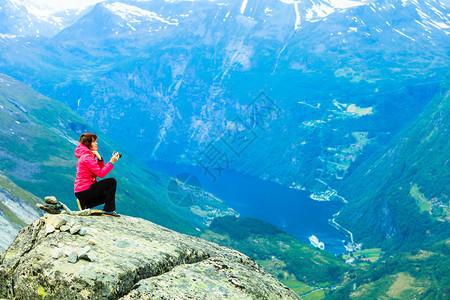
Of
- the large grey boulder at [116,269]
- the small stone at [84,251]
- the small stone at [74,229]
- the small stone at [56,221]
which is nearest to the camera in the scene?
the large grey boulder at [116,269]

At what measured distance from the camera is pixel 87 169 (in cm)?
1838

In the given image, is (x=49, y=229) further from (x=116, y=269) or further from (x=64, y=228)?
(x=116, y=269)

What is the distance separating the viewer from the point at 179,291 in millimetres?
13531

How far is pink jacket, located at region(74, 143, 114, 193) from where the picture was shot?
1800 cm

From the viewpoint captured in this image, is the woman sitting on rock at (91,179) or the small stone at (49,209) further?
the woman sitting on rock at (91,179)

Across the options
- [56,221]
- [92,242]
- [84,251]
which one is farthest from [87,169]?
[84,251]

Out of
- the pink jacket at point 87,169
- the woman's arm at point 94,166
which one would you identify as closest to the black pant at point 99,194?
the pink jacket at point 87,169

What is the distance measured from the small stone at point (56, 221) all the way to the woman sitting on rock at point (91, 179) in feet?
10.2

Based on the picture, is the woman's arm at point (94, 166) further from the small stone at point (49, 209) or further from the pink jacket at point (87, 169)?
the small stone at point (49, 209)

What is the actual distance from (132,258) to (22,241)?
14.3ft

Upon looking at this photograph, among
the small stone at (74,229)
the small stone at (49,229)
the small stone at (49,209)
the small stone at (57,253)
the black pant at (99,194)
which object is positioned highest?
the black pant at (99,194)

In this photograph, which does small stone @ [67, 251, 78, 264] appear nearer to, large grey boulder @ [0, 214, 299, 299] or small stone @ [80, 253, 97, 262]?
large grey boulder @ [0, 214, 299, 299]

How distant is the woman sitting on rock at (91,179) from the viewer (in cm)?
1805

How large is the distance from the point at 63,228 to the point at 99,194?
13.5ft
